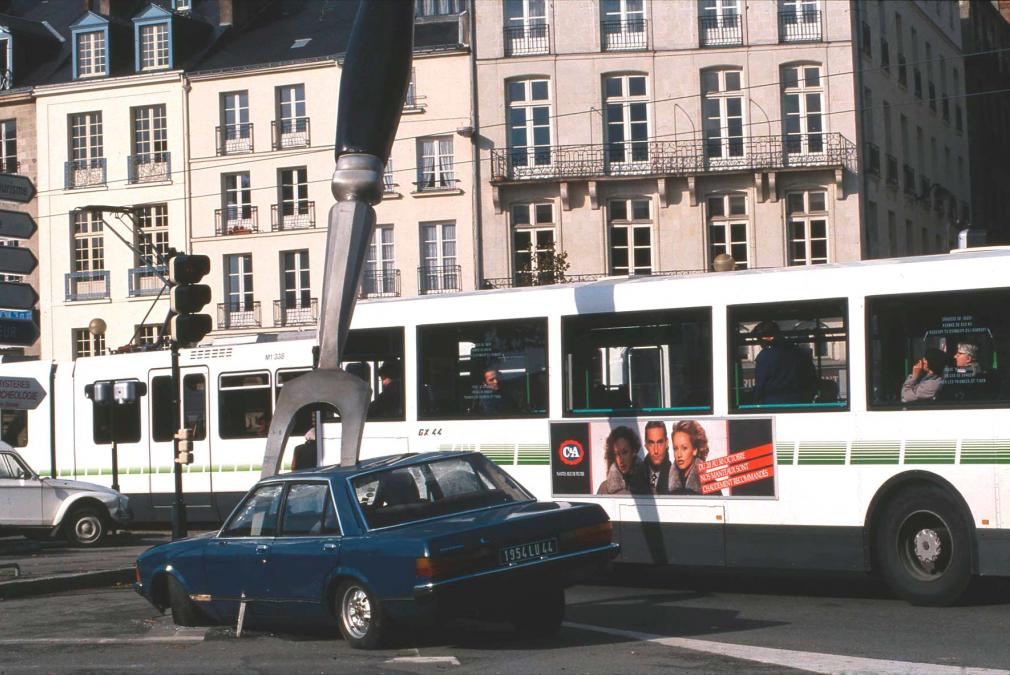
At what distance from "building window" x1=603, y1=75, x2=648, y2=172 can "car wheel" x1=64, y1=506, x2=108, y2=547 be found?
84.6 feet

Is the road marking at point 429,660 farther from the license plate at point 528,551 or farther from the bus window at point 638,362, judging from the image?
the bus window at point 638,362

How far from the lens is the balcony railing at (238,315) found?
50219 millimetres

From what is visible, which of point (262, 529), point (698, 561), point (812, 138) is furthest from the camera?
point (812, 138)

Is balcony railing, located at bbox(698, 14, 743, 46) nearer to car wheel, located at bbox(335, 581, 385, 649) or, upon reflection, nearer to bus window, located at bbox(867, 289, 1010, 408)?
bus window, located at bbox(867, 289, 1010, 408)

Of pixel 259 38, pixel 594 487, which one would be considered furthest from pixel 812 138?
pixel 594 487

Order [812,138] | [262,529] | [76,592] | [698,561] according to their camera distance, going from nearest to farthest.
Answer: [262,529] < [698,561] < [76,592] < [812,138]

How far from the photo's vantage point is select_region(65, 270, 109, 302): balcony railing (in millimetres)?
52469

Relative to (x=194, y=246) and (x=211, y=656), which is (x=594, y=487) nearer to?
(x=211, y=656)

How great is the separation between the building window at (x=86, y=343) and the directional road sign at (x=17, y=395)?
28376mm

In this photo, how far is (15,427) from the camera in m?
30.3

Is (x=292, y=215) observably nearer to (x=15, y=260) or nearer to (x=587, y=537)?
(x=15, y=260)

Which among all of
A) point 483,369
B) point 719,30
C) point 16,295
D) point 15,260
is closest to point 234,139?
point 719,30

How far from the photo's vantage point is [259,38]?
5294cm

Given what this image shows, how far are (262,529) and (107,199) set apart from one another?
41.8m
